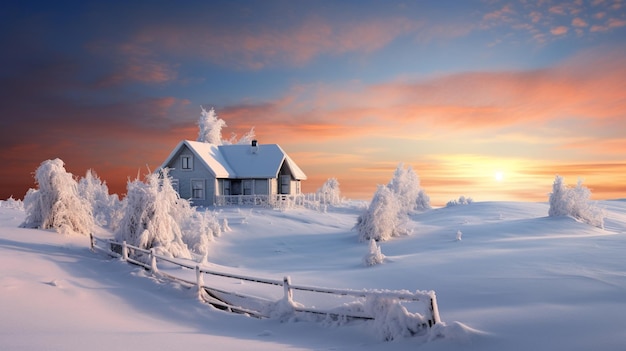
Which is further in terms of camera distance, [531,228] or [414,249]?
[531,228]

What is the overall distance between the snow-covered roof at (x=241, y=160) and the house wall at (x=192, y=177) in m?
0.67

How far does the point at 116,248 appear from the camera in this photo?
830 inches

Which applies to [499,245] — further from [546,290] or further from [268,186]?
[268,186]

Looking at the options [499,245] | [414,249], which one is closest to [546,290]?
[499,245]

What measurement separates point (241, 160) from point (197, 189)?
6.29m

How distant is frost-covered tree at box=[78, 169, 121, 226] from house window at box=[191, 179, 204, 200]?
7.22m

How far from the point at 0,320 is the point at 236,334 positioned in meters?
5.24

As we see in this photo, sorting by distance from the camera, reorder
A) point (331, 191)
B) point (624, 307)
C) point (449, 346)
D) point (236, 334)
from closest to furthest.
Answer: point (449, 346) < point (624, 307) < point (236, 334) < point (331, 191)

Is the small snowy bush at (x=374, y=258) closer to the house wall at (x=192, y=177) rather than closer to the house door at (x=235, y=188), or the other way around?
the house wall at (x=192, y=177)

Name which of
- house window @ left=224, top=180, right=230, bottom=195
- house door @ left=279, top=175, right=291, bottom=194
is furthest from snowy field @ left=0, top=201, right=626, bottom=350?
house door @ left=279, top=175, right=291, bottom=194

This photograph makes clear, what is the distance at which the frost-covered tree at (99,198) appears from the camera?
35425mm

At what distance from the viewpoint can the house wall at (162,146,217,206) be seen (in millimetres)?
44688

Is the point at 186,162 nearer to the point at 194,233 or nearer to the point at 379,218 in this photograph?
the point at 194,233

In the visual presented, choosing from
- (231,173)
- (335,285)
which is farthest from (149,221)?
(231,173)
